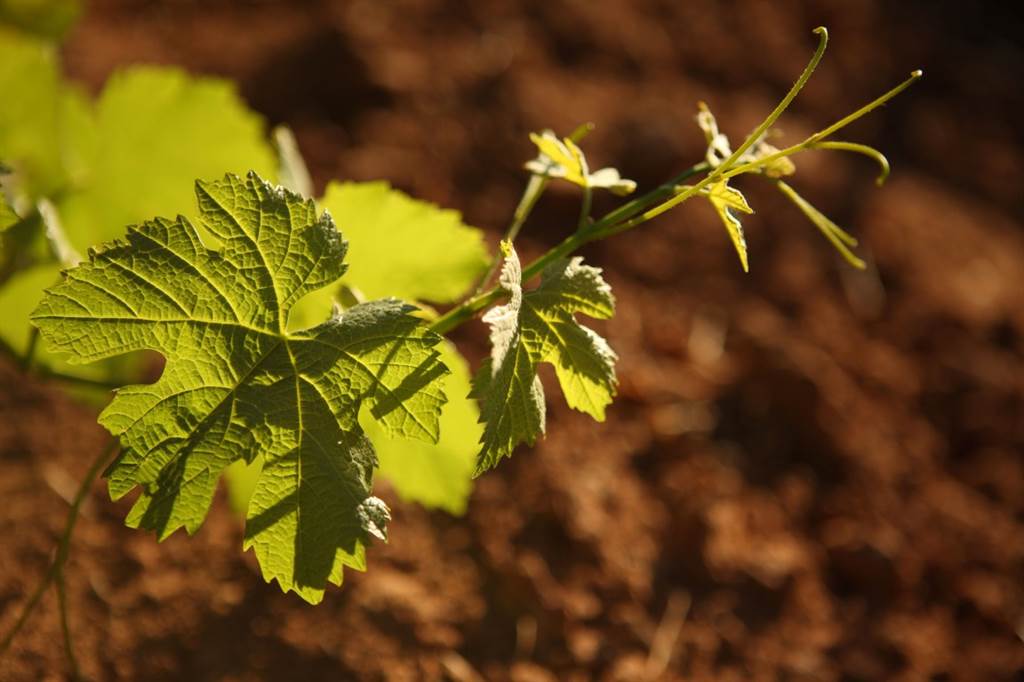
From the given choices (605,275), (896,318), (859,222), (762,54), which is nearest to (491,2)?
(762,54)

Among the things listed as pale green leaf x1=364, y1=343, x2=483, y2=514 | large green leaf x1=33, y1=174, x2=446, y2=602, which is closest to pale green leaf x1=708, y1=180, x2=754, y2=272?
large green leaf x1=33, y1=174, x2=446, y2=602

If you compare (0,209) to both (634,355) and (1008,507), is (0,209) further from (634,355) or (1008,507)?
(1008,507)

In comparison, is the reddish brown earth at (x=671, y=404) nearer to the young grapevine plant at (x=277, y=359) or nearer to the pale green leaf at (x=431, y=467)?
the pale green leaf at (x=431, y=467)

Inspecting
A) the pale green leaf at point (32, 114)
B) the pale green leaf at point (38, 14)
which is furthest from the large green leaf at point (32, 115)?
the pale green leaf at point (38, 14)

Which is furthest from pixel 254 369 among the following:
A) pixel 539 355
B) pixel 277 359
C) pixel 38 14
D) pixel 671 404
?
pixel 38 14

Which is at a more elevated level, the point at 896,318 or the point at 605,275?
the point at 605,275
